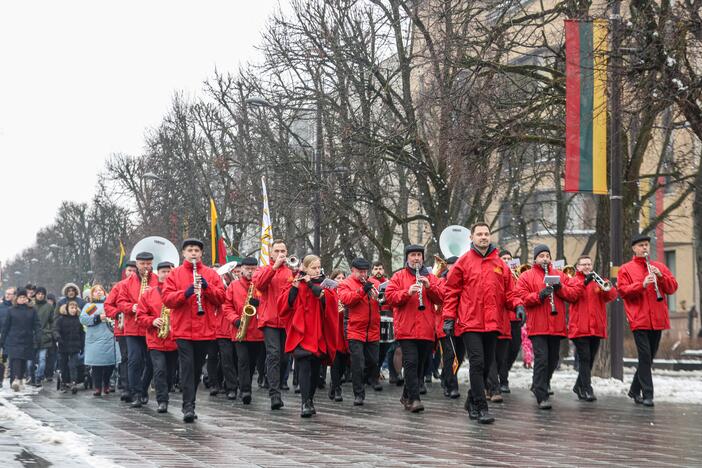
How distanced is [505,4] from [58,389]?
10071 millimetres

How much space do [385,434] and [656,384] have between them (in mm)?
8157

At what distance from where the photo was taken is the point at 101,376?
18.7 meters

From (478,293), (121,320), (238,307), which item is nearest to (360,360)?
(238,307)

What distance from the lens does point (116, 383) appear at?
20.2 m

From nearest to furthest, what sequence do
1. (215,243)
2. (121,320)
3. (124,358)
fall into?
(121,320) < (124,358) < (215,243)

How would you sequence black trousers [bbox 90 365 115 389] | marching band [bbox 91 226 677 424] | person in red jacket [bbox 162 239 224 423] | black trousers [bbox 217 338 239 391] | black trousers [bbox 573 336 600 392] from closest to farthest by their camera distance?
marching band [bbox 91 226 677 424]
person in red jacket [bbox 162 239 224 423]
black trousers [bbox 573 336 600 392]
black trousers [bbox 217 338 239 391]
black trousers [bbox 90 365 115 389]

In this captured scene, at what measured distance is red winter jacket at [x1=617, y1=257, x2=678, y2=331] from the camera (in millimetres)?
14617

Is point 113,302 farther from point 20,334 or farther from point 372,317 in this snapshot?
point 20,334

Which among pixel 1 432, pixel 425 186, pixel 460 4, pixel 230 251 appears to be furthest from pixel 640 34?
pixel 230 251

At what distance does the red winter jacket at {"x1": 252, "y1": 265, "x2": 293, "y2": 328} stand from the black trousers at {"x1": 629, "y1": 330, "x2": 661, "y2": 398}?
4.41 m

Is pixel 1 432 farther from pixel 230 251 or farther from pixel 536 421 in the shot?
pixel 230 251

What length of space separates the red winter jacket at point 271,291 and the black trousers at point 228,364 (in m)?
3.08

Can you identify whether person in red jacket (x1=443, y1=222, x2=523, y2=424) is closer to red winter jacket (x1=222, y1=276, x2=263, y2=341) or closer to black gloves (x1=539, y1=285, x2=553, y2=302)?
black gloves (x1=539, y1=285, x2=553, y2=302)

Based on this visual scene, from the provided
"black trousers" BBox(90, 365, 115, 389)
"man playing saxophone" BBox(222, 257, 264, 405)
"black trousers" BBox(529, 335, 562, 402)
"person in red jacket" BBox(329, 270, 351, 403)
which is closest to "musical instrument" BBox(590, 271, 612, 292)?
"black trousers" BBox(529, 335, 562, 402)
